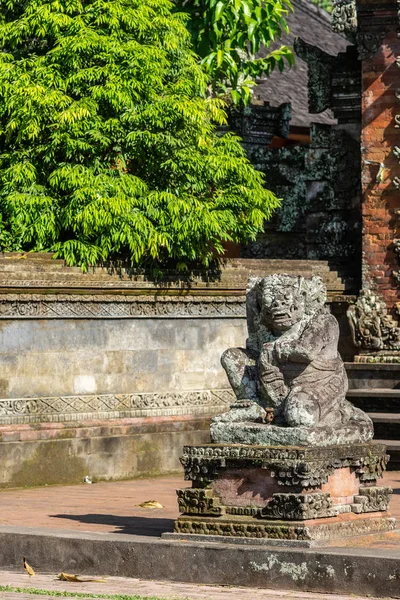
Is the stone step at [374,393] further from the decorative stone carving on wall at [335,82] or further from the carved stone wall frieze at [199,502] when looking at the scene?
the carved stone wall frieze at [199,502]

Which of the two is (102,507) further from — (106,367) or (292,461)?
(292,461)

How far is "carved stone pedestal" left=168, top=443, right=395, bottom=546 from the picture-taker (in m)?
9.93

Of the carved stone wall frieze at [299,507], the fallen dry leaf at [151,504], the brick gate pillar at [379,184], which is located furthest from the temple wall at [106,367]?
the carved stone wall frieze at [299,507]

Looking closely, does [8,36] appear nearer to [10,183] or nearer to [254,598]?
[10,183]

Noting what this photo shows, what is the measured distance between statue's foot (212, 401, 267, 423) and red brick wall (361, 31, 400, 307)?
9358mm

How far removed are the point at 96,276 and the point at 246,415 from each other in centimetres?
614

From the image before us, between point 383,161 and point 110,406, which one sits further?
point 383,161

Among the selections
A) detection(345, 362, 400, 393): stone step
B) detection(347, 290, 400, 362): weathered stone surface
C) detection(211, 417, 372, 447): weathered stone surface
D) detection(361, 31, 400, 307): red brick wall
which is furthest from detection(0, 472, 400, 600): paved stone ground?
detection(361, 31, 400, 307): red brick wall

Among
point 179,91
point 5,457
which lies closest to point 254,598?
point 5,457

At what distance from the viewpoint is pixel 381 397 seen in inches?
723

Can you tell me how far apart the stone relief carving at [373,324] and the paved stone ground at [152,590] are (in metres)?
9.96

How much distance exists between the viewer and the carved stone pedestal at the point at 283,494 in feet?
32.6

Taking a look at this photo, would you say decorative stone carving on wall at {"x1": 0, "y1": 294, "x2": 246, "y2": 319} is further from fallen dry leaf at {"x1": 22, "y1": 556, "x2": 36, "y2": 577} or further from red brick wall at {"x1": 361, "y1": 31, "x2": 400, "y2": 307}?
fallen dry leaf at {"x1": 22, "y1": 556, "x2": 36, "y2": 577}

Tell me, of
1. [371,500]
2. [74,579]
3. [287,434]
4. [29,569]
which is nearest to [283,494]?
[287,434]
